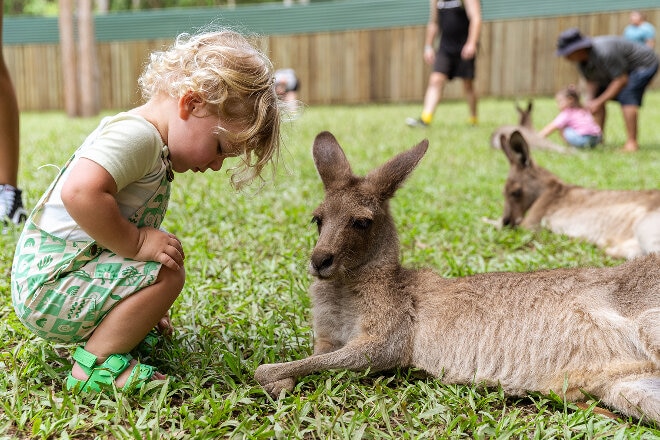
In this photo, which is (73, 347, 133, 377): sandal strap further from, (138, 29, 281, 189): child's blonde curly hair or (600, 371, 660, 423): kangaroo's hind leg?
(600, 371, 660, 423): kangaroo's hind leg

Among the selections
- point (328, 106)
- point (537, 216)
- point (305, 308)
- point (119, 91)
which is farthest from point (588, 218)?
point (119, 91)

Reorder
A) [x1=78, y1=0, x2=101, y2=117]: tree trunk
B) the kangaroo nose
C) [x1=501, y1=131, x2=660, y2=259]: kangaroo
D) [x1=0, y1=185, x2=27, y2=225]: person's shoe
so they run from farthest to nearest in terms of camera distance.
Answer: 1. [x1=78, y1=0, x2=101, y2=117]: tree trunk
2. [x1=501, y1=131, x2=660, y2=259]: kangaroo
3. [x1=0, y1=185, x2=27, y2=225]: person's shoe
4. the kangaroo nose

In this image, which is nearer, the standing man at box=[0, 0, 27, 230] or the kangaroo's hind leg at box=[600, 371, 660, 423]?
the kangaroo's hind leg at box=[600, 371, 660, 423]

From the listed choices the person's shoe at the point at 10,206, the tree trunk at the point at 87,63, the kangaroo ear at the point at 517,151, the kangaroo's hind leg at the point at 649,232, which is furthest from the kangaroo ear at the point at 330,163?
the tree trunk at the point at 87,63

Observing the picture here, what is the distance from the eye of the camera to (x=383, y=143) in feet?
28.8

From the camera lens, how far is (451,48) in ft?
36.7

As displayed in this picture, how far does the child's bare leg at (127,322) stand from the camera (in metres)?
2.39

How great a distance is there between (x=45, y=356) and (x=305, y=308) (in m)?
1.19

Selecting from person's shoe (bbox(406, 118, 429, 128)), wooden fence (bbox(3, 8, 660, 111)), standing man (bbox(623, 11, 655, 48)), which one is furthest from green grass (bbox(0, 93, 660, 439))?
wooden fence (bbox(3, 8, 660, 111))

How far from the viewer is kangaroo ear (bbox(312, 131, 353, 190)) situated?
9.84 feet

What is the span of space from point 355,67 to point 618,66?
10.1 m

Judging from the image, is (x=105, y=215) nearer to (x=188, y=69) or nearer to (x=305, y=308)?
(x=188, y=69)

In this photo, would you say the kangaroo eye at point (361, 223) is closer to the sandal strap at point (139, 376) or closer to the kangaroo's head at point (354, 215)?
the kangaroo's head at point (354, 215)

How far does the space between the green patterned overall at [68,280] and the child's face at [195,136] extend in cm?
40
